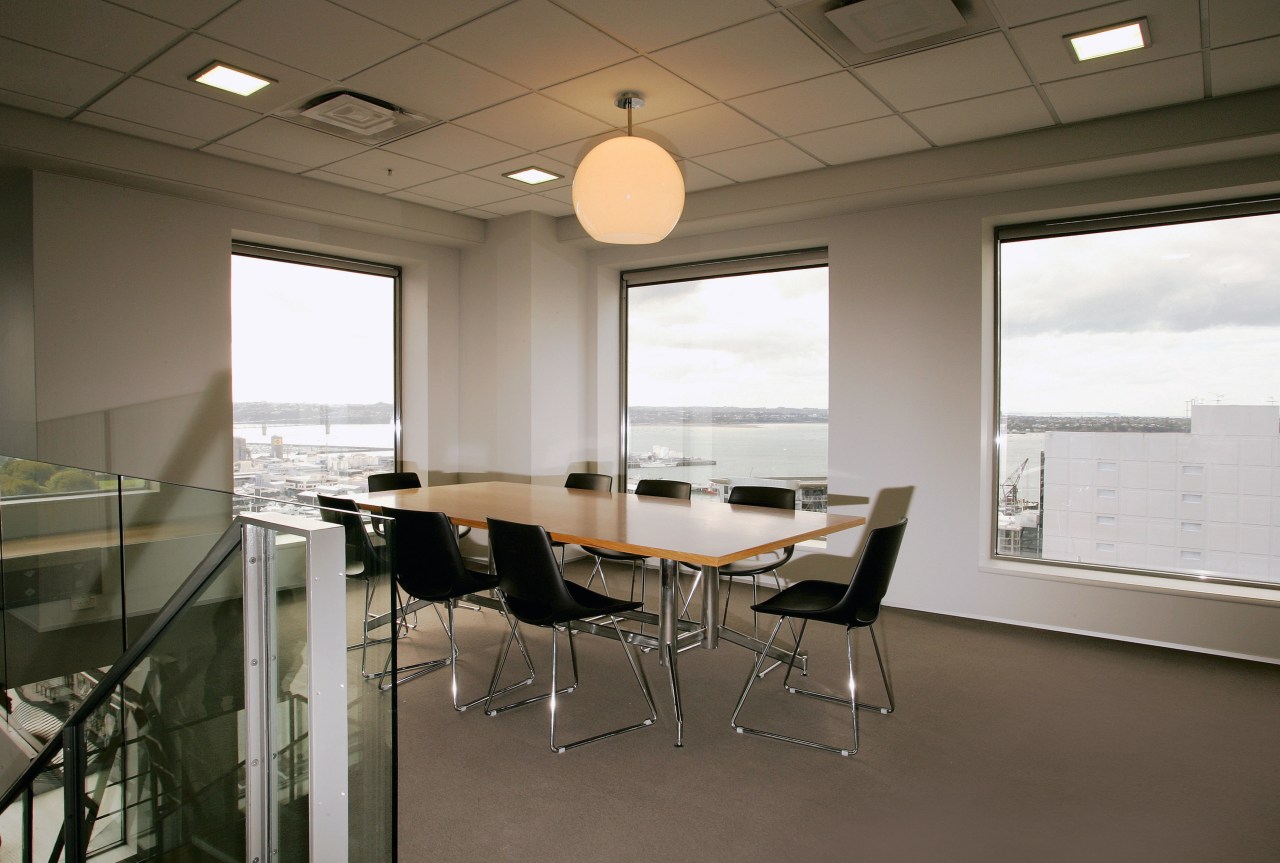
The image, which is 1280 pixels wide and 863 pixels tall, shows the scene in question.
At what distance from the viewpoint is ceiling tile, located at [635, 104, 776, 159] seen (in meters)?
4.30

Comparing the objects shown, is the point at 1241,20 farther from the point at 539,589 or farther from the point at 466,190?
the point at 466,190

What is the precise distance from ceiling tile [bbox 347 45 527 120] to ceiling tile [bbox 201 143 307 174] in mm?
1411

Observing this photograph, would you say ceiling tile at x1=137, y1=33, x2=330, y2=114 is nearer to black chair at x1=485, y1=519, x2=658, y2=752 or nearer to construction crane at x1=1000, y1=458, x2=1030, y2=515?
black chair at x1=485, y1=519, x2=658, y2=752

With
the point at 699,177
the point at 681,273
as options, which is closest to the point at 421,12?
the point at 699,177

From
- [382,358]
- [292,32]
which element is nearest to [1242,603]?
[292,32]

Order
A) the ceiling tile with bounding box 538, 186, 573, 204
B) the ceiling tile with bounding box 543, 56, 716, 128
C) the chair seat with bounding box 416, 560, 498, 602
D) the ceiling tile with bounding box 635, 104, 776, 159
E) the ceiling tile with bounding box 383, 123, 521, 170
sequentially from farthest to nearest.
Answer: the ceiling tile with bounding box 538, 186, 573, 204 < the ceiling tile with bounding box 383, 123, 521, 170 < the ceiling tile with bounding box 635, 104, 776, 159 < the ceiling tile with bounding box 543, 56, 716, 128 < the chair seat with bounding box 416, 560, 498, 602

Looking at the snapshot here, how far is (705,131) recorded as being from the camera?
454cm

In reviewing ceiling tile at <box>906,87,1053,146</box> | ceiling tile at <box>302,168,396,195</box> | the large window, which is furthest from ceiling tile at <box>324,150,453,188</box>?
the large window

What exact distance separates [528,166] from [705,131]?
4.30ft

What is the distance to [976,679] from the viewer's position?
156 inches

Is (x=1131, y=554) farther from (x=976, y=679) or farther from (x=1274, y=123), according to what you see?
(x=1274, y=123)

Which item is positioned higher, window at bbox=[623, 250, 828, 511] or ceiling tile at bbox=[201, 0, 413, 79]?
ceiling tile at bbox=[201, 0, 413, 79]

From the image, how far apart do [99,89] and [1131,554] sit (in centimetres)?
634

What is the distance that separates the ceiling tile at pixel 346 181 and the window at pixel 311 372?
85 centimetres
